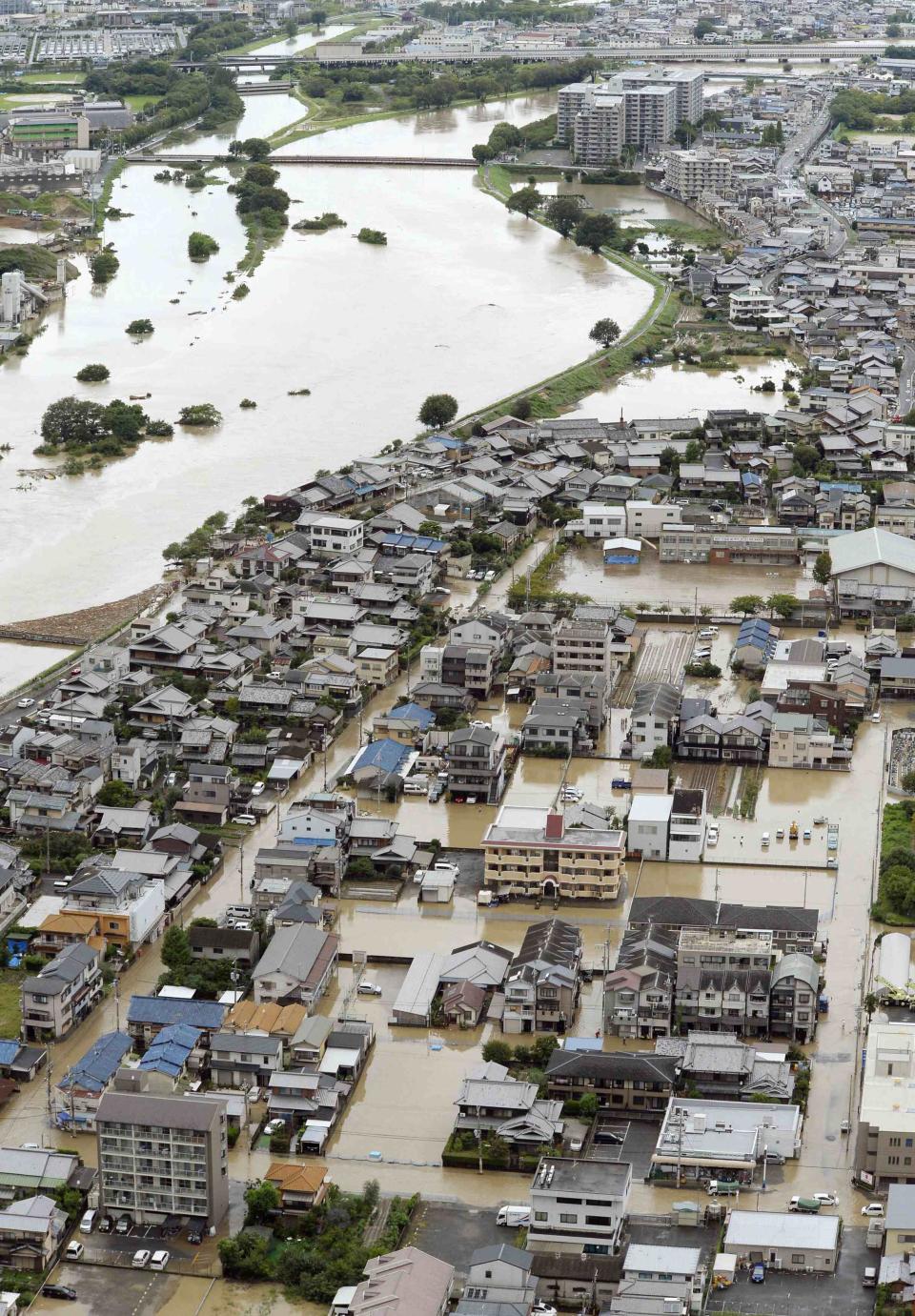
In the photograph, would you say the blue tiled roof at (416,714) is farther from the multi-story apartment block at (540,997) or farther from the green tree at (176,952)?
the multi-story apartment block at (540,997)

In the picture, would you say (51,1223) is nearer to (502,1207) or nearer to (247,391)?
(502,1207)

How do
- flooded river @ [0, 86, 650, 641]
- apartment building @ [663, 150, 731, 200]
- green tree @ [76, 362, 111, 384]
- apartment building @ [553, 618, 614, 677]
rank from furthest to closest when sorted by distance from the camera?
apartment building @ [663, 150, 731, 200] → green tree @ [76, 362, 111, 384] → flooded river @ [0, 86, 650, 641] → apartment building @ [553, 618, 614, 677]

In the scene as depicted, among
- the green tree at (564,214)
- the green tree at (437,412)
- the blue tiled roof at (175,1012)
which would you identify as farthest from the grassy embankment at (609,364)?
the blue tiled roof at (175,1012)

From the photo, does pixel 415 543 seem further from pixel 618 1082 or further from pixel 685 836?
pixel 618 1082

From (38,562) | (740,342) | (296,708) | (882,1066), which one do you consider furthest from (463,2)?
(882,1066)

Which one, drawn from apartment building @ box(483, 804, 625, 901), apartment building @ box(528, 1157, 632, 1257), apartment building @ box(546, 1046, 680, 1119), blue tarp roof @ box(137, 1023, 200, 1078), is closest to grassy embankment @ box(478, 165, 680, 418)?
apartment building @ box(483, 804, 625, 901)

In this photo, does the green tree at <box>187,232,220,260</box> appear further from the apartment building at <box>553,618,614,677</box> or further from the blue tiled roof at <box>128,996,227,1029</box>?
the blue tiled roof at <box>128,996,227,1029</box>
